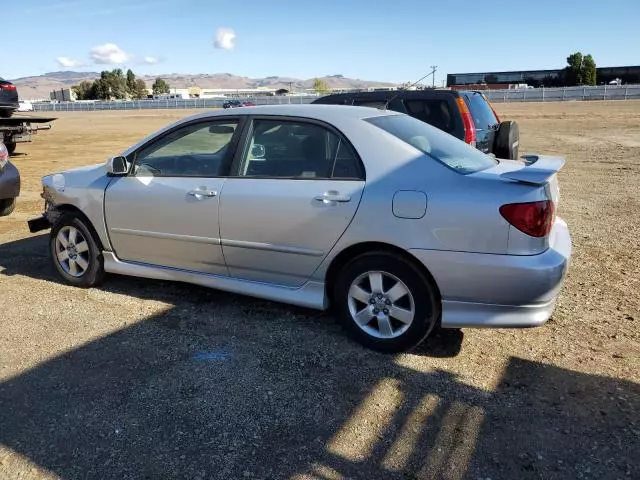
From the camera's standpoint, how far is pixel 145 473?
106 inches

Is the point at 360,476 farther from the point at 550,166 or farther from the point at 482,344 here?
the point at 550,166

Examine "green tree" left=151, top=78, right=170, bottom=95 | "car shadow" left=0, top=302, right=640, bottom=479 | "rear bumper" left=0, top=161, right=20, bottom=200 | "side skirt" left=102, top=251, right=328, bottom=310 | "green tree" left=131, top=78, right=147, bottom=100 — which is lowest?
"car shadow" left=0, top=302, right=640, bottom=479

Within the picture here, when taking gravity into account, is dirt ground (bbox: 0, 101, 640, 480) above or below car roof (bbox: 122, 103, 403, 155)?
below

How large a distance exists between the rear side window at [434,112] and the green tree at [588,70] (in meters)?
91.0

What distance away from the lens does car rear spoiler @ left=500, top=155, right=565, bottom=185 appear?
3432 mm

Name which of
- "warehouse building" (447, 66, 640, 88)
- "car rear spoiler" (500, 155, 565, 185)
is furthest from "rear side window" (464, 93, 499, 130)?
"warehouse building" (447, 66, 640, 88)

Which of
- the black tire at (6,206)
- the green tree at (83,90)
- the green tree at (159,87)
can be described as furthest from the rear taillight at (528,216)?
the green tree at (159,87)

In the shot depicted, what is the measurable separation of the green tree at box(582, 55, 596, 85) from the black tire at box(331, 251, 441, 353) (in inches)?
3779

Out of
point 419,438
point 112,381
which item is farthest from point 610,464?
point 112,381

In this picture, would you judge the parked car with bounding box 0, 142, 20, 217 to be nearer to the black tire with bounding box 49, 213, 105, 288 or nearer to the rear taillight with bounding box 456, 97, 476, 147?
the black tire with bounding box 49, 213, 105, 288

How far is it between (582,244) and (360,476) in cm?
463

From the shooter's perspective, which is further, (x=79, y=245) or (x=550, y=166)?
(x=79, y=245)

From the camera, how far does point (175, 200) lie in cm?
446

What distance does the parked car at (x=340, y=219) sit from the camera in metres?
3.41
